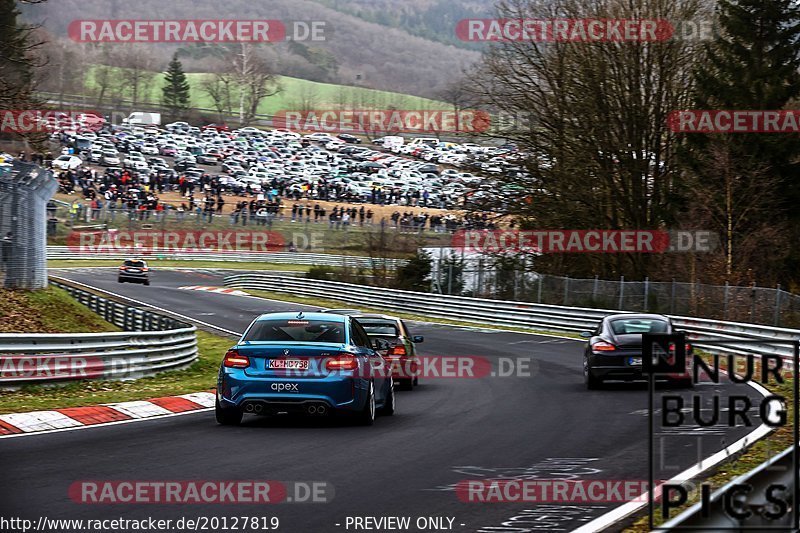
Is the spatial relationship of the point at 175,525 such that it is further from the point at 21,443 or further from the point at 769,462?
the point at 21,443

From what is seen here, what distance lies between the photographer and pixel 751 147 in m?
45.0

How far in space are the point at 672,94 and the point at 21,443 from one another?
36.8 m

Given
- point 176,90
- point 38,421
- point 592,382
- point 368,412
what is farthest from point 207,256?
point 176,90

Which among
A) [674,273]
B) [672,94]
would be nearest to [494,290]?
[674,273]

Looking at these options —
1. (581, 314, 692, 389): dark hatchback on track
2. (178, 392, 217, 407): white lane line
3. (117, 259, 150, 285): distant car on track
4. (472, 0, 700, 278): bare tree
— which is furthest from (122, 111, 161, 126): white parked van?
(178, 392, 217, 407): white lane line

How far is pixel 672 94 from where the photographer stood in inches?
1758

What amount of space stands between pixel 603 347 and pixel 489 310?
22299 mm

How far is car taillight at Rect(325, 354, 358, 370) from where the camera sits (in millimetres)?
13500

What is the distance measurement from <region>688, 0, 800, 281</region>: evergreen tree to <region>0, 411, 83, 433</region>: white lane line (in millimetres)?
28593

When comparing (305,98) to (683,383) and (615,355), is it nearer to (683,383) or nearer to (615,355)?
(615,355)

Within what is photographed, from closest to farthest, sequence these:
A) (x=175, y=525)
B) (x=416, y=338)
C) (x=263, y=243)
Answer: (x=175, y=525), (x=416, y=338), (x=263, y=243)

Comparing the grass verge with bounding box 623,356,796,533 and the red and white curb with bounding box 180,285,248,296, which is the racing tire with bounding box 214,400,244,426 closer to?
the grass verge with bounding box 623,356,796,533

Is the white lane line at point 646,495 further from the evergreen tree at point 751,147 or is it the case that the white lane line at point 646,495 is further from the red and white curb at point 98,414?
the evergreen tree at point 751,147

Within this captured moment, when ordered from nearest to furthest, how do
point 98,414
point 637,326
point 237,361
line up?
1. point 237,361
2. point 98,414
3. point 637,326
